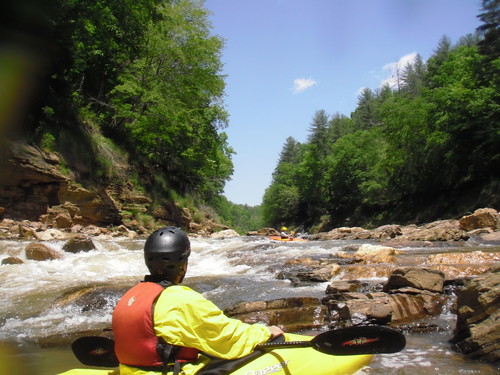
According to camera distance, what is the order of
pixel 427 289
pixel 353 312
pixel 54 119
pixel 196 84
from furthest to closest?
pixel 196 84, pixel 54 119, pixel 427 289, pixel 353 312

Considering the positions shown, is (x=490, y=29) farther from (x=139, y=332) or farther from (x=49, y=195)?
(x=139, y=332)

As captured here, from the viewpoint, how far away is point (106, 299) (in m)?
6.26

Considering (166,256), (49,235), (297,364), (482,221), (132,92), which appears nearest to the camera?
(166,256)

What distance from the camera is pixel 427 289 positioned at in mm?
5531

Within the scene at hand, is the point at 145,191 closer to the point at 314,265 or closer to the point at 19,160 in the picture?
the point at 19,160

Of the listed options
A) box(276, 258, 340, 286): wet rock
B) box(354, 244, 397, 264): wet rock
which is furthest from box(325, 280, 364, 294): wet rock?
box(354, 244, 397, 264): wet rock

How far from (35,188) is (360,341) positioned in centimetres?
1549

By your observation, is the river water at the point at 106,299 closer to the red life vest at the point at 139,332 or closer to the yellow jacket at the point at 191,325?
the yellow jacket at the point at 191,325

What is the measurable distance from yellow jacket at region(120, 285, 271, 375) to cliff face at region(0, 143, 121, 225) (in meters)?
14.9

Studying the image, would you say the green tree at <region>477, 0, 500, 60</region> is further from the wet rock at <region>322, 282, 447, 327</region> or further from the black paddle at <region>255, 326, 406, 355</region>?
the black paddle at <region>255, 326, 406, 355</region>

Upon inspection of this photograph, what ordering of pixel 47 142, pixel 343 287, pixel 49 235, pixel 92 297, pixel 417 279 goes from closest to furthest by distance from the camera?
pixel 417 279 → pixel 343 287 → pixel 92 297 → pixel 49 235 → pixel 47 142

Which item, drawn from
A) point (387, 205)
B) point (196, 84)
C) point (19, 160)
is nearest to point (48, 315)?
point (19, 160)

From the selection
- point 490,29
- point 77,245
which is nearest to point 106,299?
point 77,245

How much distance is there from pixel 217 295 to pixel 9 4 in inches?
487
